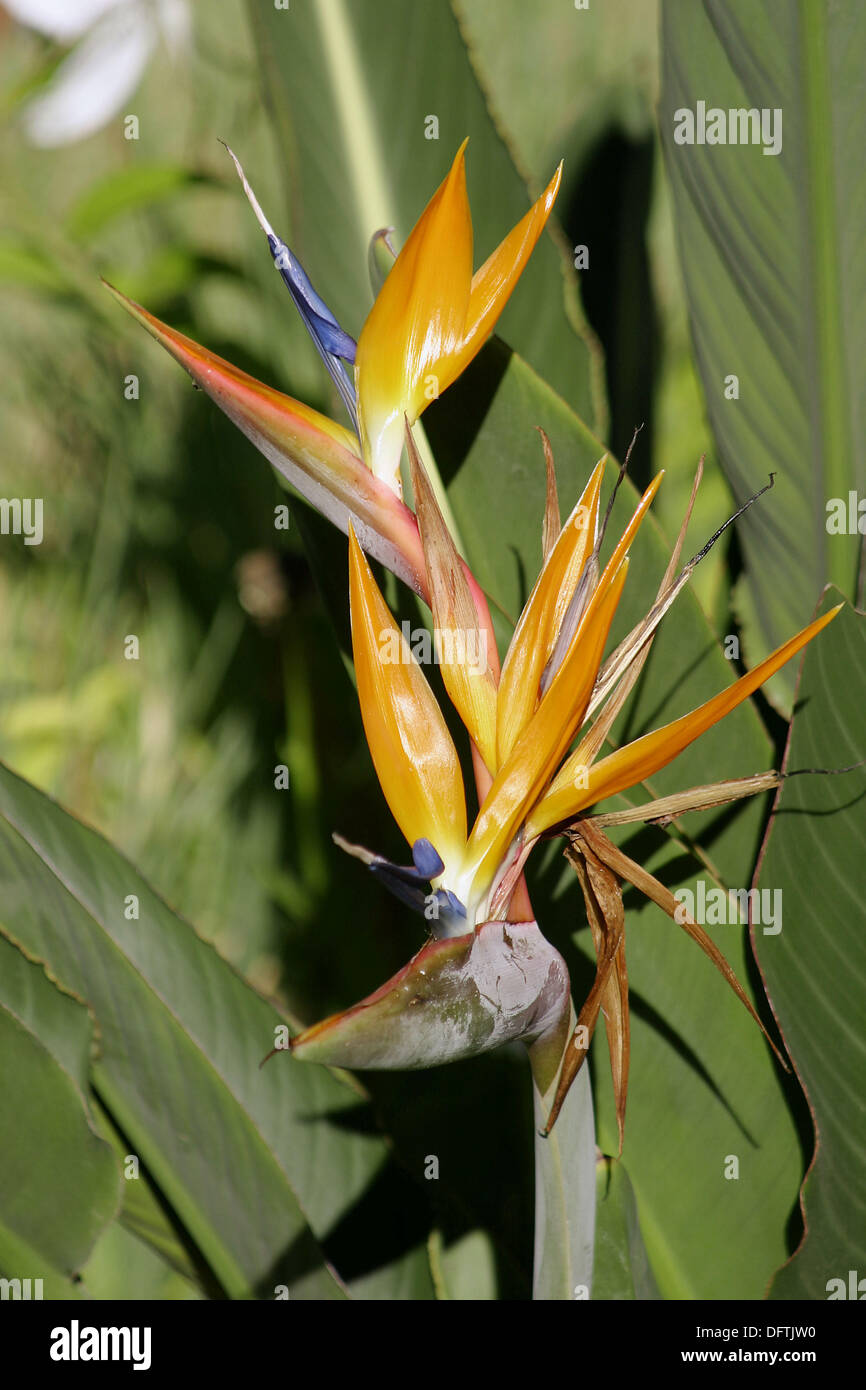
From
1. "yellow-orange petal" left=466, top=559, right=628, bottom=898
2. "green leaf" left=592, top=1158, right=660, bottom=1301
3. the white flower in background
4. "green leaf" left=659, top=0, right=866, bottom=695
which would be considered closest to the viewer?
"yellow-orange petal" left=466, top=559, right=628, bottom=898

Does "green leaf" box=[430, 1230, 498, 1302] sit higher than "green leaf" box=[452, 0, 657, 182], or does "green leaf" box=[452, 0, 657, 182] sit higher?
"green leaf" box=[452, 0, 657, 182]

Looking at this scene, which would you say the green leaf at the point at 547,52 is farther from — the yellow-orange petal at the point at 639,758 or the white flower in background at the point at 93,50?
the yellow-orange petal at the point at 639,758

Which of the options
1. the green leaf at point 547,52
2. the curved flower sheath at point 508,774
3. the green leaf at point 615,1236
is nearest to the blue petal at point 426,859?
the curved flower sheath at point 508,774

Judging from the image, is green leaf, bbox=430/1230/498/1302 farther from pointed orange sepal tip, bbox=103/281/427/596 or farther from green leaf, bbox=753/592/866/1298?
pointed orange sepal tip, bbox=103/281/427/596

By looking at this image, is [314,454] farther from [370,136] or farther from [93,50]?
[93,50]

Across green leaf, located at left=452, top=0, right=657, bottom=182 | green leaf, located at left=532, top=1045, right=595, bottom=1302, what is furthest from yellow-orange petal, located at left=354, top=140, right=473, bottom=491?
green leaf, located at left=452, top=0, right=657, bottom=182
